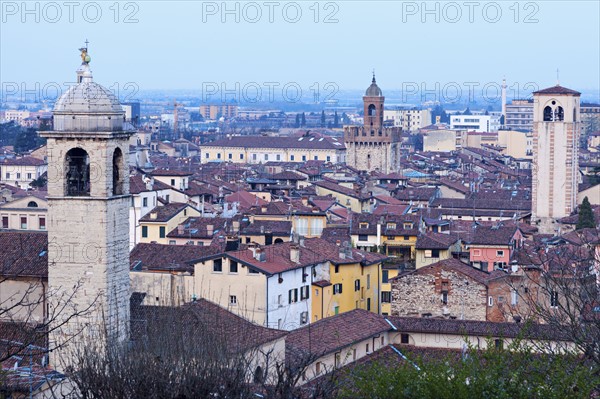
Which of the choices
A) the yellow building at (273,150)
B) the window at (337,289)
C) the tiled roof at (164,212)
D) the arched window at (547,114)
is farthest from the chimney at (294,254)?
the yellow building at (273,150)

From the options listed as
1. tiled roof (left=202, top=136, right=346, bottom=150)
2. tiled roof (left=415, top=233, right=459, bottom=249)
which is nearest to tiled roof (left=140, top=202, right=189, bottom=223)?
tiled roof (left=415, top=233, right=459, bottom=249)

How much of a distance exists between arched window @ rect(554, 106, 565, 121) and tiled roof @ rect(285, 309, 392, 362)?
2797cm

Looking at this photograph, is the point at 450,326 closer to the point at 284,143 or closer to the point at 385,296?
the point at 385,296

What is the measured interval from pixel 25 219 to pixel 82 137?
68.3 feet

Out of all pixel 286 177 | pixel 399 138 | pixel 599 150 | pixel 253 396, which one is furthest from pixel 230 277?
pixel 599 150

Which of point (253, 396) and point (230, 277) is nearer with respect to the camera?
point (253, 396)

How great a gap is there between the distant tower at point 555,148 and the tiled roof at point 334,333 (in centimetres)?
2633

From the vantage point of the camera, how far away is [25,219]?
41500 millimetres

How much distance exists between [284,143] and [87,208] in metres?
73.0

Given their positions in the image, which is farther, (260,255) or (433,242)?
(433,242)

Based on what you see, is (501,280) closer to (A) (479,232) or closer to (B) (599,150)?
(A) (479,232)

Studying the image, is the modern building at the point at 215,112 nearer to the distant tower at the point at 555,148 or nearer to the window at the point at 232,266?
the distant tower at the point at 555,148

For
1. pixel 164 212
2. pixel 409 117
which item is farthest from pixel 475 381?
pixel 409 117

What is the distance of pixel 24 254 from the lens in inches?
922
